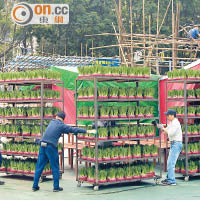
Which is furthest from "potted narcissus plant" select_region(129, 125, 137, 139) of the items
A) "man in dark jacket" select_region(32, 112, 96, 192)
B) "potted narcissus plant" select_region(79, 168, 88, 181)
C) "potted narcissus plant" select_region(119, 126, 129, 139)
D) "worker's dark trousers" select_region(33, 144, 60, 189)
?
"worker's dark trousers" select_region(33, 144, 60, 189)

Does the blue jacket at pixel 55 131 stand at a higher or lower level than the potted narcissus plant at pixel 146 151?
higher

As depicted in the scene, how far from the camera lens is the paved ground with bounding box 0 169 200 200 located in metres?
11.3

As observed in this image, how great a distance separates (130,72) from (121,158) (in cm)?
224

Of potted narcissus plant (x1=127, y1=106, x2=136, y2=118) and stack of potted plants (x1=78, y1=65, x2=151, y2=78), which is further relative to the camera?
potted narcissus plant (x1=127, y1=106, x2=136, y2=118)

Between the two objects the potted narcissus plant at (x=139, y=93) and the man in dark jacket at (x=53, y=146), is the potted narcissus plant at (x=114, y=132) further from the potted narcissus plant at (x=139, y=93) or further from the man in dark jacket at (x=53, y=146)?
the potted narcissus plant at (x=139, y=93)

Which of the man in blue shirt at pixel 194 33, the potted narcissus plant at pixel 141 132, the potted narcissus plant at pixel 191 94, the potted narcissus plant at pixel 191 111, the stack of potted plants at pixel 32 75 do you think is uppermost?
the man in blue shirt at pixel 194 33

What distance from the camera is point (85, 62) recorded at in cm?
3294

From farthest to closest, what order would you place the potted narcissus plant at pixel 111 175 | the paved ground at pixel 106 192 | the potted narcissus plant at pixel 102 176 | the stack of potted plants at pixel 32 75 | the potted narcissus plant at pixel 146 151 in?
the stack of potted plants at pixel 32 75, the potted narcissus plant at pixel 146 151, the potted narcissus plant at pixel 111 175, the potted narcissus plant at pixel 102 176, the paved ground at pixel 106 192

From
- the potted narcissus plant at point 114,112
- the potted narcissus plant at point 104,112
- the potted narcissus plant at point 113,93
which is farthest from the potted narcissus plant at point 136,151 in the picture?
the potted narcissus plant at point 113,93

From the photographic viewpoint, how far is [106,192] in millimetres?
11930

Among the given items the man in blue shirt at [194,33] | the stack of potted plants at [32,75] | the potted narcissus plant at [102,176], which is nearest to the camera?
the potted narcissus plant at [102,176]

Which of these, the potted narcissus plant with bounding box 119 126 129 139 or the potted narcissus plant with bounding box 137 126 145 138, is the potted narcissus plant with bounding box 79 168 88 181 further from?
the potted narcissus plant with bounding box 137 126 145 138

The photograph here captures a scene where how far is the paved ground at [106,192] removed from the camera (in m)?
11.3

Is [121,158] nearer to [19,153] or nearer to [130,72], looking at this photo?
[130,72]
